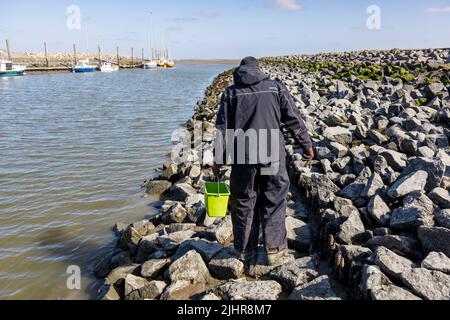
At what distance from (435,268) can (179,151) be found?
8611 millimetres

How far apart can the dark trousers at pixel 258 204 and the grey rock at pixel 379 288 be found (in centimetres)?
107

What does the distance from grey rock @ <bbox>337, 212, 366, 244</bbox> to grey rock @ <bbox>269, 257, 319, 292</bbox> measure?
50 centimetres

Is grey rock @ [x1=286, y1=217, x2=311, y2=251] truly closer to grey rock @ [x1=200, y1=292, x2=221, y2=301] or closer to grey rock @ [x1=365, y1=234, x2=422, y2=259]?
grey rock @ [x1=365, y1=234, x2=422, y2=259]

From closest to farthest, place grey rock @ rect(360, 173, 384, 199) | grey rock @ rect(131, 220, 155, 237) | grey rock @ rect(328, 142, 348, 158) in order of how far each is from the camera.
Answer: grey rock @ rect(360, 173, 384, 199) < grey rock @ rect(131, 220, 155, 237) < grey rock @ rect(328, 142, 348, 158)

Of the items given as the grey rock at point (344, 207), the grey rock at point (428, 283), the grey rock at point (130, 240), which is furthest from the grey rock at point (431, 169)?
the grey rock at point (130, 240)

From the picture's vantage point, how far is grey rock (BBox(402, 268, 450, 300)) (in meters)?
3.25

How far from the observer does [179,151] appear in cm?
1145

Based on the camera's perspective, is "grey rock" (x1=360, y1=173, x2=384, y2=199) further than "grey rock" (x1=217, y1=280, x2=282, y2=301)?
Yes

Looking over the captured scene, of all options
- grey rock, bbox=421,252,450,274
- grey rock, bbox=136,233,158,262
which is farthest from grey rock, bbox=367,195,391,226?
grey rock, bbox=136,233,158,262

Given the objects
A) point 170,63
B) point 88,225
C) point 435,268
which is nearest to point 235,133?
point 435,268

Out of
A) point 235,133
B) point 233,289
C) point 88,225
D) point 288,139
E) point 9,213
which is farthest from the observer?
point 288,139

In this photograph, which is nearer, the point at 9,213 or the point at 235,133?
the point at 235,133
